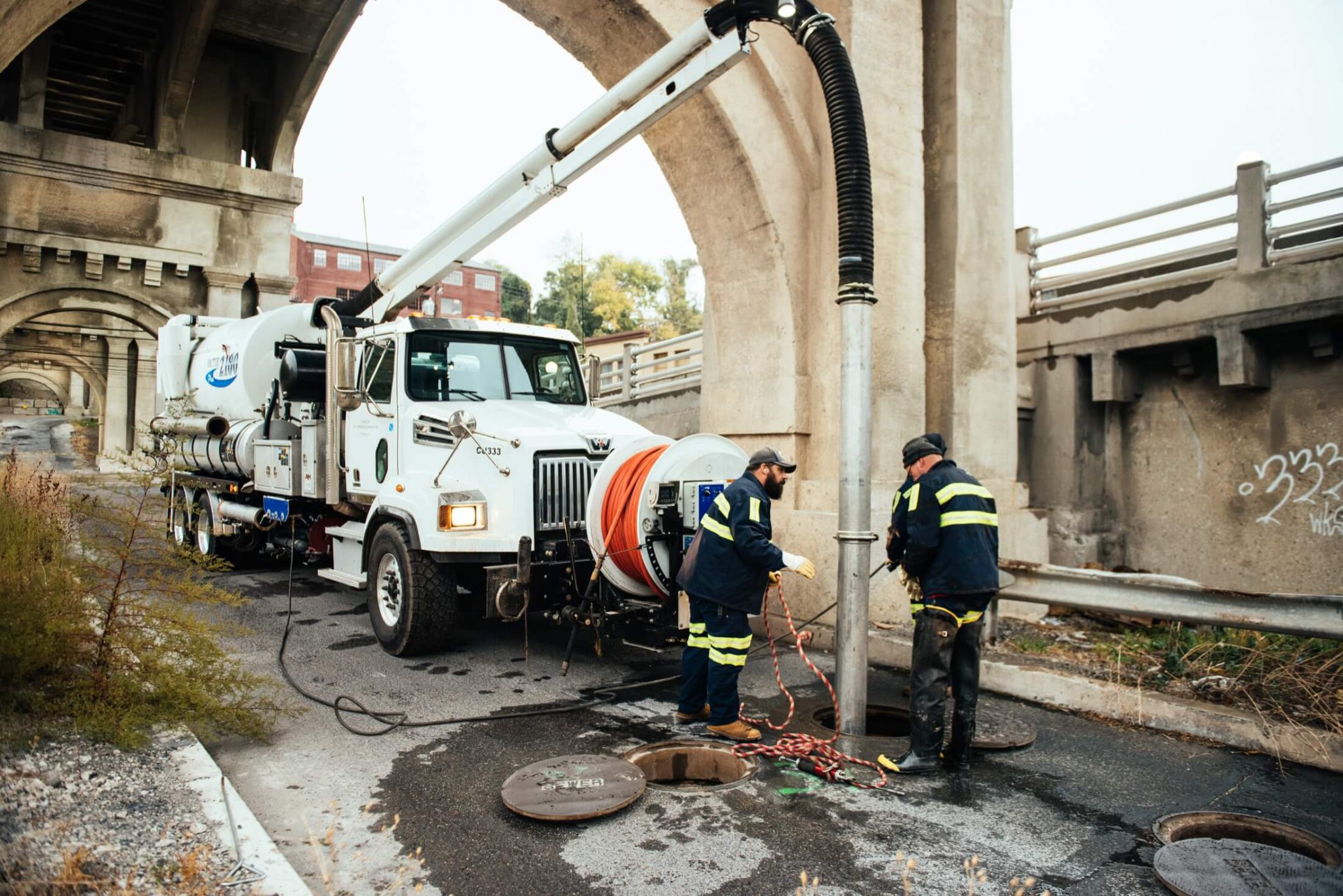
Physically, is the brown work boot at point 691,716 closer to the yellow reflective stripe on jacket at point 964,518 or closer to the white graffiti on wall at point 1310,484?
the yellow reflective stripe on jacket at point 964,518

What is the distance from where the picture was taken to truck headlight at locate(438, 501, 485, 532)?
622 cm

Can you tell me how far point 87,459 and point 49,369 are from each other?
78.0 ft

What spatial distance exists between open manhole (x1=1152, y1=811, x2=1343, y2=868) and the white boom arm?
5.32 m

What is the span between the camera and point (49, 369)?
49938 millimetres

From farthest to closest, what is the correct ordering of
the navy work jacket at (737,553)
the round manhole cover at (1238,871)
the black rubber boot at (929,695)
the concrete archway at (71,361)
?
the concrete archway at (71,361)
the navy work jacket at (737,553)
the black rubber boot at (929,695)
the round manhole cover at (1238,871)

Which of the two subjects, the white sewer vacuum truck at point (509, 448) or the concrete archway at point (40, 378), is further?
A: the concrete archway at point (40, 378)

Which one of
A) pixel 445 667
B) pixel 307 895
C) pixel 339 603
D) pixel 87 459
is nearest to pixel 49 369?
pixel 87 459

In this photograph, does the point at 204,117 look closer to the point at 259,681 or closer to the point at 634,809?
the point at 259,681

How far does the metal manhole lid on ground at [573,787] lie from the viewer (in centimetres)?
383

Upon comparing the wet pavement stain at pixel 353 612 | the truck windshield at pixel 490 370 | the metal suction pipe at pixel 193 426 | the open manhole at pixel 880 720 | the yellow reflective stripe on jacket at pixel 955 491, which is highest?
the truck windshield at pixel 490 370

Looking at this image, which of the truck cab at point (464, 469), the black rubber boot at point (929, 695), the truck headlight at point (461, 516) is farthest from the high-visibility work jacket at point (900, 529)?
the truck headlight at point (461, 516)

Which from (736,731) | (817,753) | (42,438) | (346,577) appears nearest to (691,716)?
(736,731)

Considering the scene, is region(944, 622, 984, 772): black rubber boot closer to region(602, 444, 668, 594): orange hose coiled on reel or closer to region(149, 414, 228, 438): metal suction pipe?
region(602, 444, 668, 594): orange hose coiled on reel

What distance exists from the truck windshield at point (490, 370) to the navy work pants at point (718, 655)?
3083 millimetres
